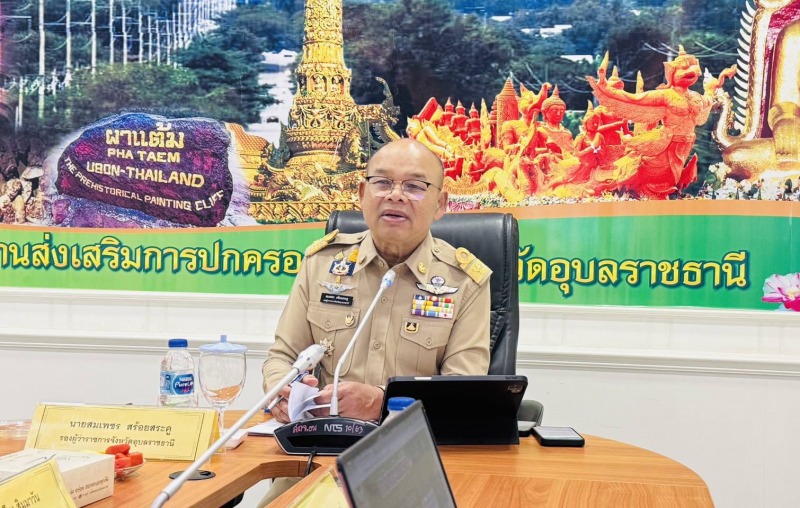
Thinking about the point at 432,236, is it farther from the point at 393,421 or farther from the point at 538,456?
the point at 393,421

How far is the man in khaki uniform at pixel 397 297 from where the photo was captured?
79.7 inches

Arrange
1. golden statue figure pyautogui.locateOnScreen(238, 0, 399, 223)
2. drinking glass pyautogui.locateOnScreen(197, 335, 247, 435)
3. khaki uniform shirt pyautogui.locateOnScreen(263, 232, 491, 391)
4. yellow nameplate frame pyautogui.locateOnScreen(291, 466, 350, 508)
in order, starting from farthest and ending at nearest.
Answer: golden statue figure pyautogui.locateOnScreen(238, 0, 399, 223) < khaki uniform shirt pyautogui.locateOnScreen(263, 232, 491, 391) < drinking glass pyautogui.locateOnScreen(197, 335, 247, 435) < yellow nameplate frame pyautogui.locateOnScreen(291, 466, 350, 508)

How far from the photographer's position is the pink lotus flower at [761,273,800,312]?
274 centimetres

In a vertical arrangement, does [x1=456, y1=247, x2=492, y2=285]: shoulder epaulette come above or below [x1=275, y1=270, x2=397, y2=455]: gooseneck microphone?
above

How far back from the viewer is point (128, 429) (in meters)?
1.39

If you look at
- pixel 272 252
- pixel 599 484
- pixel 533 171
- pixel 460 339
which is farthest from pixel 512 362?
pixel 272 252

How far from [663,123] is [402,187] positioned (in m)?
1.19

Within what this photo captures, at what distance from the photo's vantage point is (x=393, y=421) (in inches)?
28.1

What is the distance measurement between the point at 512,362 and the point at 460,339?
7.1 inches

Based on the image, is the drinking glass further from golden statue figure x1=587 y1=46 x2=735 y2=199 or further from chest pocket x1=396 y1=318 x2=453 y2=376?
golden statue figure x1=587 y1=46 x2=735 y2=199

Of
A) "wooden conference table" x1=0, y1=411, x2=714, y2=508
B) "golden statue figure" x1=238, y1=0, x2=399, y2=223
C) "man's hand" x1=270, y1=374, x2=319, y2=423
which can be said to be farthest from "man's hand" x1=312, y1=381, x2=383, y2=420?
"golden statue figure" x1=238, y1=0, x2=399, y2=223

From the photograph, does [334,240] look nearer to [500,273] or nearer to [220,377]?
[500,273]

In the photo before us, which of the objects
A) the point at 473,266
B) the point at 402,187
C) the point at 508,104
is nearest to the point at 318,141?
the point at 508,104

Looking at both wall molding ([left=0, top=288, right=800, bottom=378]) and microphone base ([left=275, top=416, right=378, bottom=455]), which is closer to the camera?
microphone base ([left=275, top=416, right=378, bottom=455])
